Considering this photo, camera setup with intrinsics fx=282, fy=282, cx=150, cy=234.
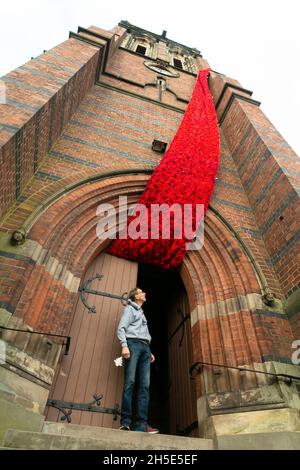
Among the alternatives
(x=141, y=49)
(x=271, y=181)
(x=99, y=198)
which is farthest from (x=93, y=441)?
(x=141, y=49)

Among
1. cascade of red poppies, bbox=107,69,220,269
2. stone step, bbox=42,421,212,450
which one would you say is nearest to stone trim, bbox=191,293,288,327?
cascade of red poppies, bbox=107,69,220,269

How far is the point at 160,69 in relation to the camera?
973cm

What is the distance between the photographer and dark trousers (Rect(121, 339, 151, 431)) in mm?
2785

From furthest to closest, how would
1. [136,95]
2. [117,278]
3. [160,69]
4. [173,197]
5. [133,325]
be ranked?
[160,69] < [136,95] < [173,197] < [117,278] < [133,325]

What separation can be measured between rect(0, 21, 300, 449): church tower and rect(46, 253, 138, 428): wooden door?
1 centimetres

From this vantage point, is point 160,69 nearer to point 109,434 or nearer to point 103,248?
point 103,248

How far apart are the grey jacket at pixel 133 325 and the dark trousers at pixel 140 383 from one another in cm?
7

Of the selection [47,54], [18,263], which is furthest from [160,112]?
[18,263]

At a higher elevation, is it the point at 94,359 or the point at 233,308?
the point at 233,308

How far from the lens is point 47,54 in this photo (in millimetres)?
5043

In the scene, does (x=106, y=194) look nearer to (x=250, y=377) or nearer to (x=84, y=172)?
(x=84, y=172)

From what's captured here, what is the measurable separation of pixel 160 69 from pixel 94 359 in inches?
380

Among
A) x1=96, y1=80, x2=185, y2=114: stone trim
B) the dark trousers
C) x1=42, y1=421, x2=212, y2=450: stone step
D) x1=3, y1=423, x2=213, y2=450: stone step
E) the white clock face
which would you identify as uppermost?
the white clock face

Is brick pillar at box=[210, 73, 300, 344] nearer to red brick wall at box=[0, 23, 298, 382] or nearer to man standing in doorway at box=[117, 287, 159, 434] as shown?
red brick wall at box=[0, 23, 298, 382]
